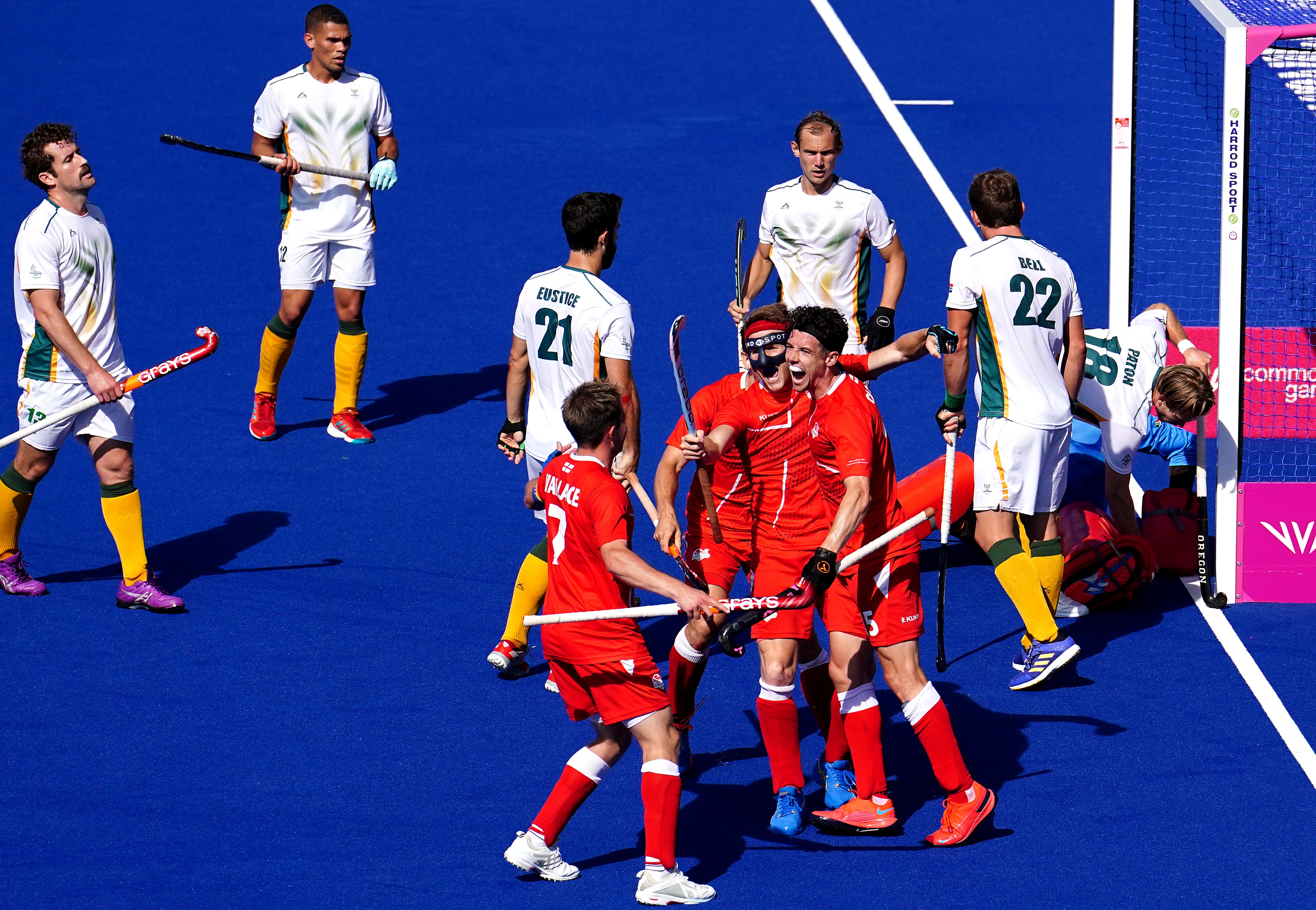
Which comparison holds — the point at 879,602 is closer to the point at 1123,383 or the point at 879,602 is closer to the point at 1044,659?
the point at 1044,659

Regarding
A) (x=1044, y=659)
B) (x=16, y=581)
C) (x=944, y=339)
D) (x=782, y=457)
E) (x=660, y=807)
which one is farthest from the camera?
(x=16, y=581)

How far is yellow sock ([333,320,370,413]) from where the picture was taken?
10281 millimetres

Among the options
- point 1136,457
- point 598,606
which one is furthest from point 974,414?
point 598,606

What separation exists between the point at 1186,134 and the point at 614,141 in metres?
5.01

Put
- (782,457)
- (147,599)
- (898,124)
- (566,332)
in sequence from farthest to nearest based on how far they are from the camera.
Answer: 1. (898,124)
2. (147,599)
3. (566,332)
4. (782,457)

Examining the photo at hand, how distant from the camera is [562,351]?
748 cm

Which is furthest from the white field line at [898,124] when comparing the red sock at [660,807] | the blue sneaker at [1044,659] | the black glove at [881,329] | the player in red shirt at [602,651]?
the red sock at [660,807]

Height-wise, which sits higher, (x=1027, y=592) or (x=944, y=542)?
(x=944, y=542)

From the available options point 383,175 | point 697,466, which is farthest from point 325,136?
point 697,466

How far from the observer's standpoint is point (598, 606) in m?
5.90

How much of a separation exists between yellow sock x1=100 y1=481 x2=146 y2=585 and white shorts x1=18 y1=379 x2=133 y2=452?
0.90ft

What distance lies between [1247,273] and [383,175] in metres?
5.37

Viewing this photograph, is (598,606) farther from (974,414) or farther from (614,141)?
(614,141)

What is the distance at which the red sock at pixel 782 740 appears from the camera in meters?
6.30
